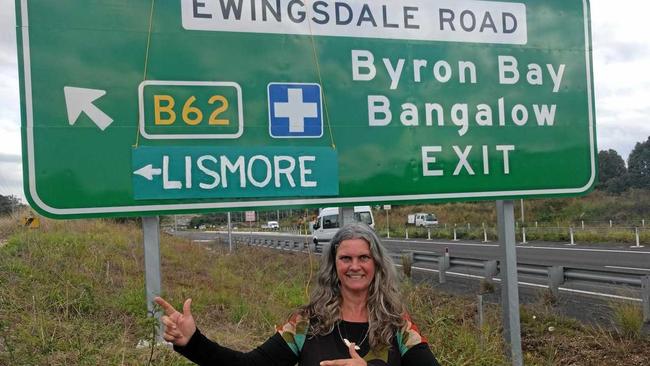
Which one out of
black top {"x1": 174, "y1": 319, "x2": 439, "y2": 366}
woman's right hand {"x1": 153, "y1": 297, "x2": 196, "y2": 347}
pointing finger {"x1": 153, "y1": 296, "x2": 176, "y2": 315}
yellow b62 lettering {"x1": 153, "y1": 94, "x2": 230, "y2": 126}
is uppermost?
yellow b62 lettering {"x1": 153, "y1": 94, "x2": 230, "y2": 126}

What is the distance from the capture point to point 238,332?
14.8 feet

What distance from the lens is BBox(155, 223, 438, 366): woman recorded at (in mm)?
1934

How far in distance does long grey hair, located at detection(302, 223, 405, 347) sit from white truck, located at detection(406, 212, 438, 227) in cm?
4204

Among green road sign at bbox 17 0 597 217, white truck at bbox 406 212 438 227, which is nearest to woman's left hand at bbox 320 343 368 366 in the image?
green road sign at bbox 17 0 597 217

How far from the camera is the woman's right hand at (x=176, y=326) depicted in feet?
6.22

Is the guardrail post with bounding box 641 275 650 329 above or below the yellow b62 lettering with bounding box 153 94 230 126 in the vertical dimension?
below

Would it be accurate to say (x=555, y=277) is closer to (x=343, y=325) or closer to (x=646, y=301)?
(x=646, y=301)

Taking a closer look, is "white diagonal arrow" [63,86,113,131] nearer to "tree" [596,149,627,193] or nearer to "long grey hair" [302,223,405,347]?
"long grey hair" [302,223,405,347]

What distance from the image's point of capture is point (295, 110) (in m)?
3.43

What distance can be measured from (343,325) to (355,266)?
9.1 inches

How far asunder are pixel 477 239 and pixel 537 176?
27.2m

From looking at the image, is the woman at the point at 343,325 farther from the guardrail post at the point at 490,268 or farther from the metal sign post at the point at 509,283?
the guardrail post at the point at 490,268

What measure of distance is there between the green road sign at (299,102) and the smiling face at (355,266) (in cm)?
130

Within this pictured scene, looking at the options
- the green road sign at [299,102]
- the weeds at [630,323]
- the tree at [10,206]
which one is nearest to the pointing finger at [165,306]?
the green road sign at [299,102]
